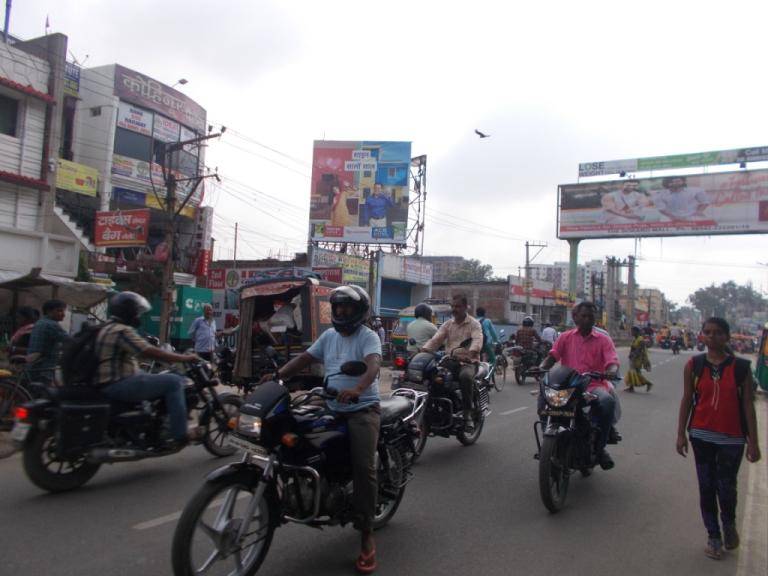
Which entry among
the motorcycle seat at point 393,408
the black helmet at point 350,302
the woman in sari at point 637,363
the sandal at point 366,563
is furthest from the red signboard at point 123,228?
the sandal at point 366,563

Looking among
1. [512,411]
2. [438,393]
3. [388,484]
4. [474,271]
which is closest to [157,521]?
[388,484]

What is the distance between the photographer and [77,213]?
23.7 metres

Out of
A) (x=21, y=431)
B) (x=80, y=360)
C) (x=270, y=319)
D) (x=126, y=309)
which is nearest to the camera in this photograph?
(x=21, y=431)

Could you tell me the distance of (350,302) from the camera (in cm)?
384

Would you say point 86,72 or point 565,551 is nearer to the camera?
point 565,551

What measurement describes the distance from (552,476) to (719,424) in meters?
1.37

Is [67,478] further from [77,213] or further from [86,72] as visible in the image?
[86,72]

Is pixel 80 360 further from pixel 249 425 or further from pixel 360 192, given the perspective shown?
pixel 360 192

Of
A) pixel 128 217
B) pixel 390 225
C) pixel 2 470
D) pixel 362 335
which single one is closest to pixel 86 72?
pixel 128 217

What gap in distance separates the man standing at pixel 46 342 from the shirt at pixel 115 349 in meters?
2.23

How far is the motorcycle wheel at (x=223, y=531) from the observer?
3055 mm

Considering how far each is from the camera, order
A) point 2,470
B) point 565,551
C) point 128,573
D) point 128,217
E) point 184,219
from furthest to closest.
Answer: point 184,219 < point 128,217 < point 2,470 < point 565,551 < point 128,573

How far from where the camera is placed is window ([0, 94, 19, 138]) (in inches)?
673

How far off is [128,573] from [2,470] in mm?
3241
